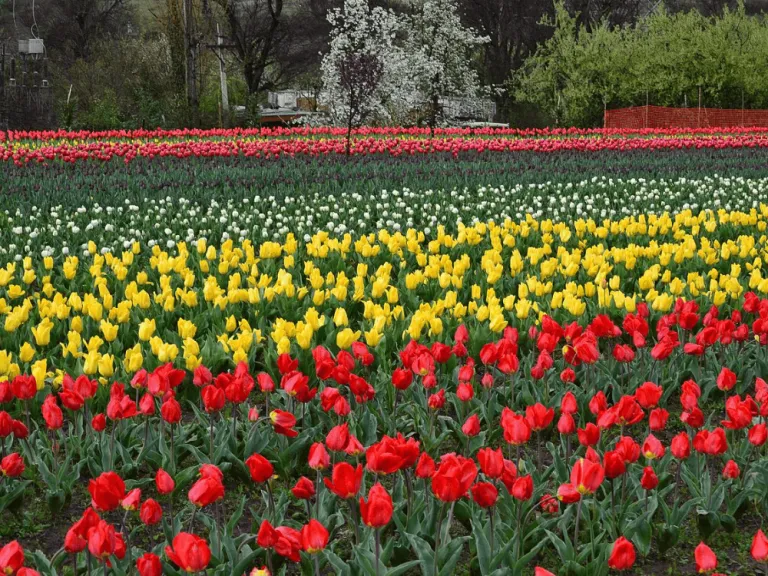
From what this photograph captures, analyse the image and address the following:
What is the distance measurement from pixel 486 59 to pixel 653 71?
466 inches

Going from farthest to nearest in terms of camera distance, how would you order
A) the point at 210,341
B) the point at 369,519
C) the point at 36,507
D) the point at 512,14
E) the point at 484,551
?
the point at 512,14 → the point at 210,341 → the point at 36,507 → the point at 484,551 → the point at 369,519

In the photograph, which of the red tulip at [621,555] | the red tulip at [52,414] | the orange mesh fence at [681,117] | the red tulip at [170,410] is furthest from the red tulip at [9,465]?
the orange mesh fence at [681,117]

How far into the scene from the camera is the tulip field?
2553 millimetres

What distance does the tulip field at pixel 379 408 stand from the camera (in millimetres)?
2553

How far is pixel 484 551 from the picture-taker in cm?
260

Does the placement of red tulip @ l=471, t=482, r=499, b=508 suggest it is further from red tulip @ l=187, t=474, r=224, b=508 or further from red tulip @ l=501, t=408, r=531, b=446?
red tulip @ l=187, t=474, r=224, b=508

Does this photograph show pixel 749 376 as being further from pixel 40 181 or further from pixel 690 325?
pixel 40 181

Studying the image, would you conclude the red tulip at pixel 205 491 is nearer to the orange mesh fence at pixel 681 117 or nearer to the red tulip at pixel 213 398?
the red tulip at pixel 213 398

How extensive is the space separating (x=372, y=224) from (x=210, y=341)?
490 centimetres

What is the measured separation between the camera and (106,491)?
216 cm

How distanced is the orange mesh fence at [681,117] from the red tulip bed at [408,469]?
30.1 meters

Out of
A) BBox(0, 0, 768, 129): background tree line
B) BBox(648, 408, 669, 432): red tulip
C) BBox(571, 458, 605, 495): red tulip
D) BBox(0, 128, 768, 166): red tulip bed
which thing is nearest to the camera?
BBox(571, 458, 605, 495): red tulip

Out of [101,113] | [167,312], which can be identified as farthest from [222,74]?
[167,312]

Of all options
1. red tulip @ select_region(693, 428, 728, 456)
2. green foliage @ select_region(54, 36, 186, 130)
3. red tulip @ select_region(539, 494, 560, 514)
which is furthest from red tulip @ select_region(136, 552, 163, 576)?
green foliage @ select_region(54, 36, 186, 130)
